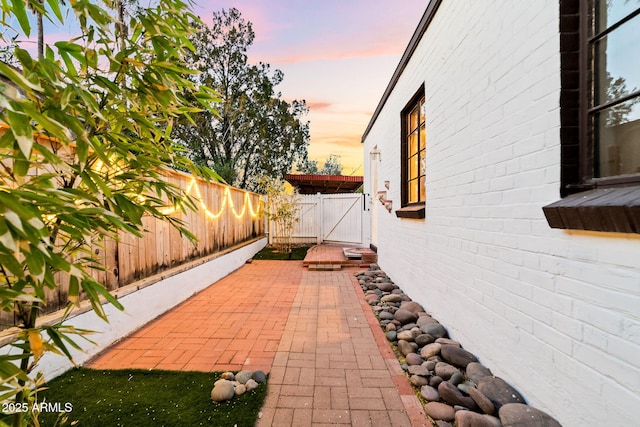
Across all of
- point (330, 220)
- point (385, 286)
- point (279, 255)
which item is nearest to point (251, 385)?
point (385, 286)

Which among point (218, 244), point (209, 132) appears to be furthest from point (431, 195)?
point (209, 132)

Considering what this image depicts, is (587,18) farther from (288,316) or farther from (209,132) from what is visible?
(209,132)

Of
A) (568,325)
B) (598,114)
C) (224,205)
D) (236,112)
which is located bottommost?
(568,325)

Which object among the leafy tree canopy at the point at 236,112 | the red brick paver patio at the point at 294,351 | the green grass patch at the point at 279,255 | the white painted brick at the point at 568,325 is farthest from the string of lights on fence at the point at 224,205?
the leafy tree canopy at the point at 236,112

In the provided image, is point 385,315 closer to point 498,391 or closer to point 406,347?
point 406,347

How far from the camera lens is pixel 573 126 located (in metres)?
1.58

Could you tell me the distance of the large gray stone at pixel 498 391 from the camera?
6.10 ft

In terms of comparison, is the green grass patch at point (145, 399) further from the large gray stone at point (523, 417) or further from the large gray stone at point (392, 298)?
the large gray stone at point (392, 298)

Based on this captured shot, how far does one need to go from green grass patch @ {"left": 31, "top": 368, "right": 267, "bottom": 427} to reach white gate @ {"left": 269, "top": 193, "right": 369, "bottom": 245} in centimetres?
771

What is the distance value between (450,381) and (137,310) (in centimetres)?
328

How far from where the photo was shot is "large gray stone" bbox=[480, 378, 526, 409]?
1.86 meters

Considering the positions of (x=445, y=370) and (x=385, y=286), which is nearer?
(x=445, y=370)

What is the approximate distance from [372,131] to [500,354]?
6.42 meters

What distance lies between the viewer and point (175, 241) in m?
4.34
